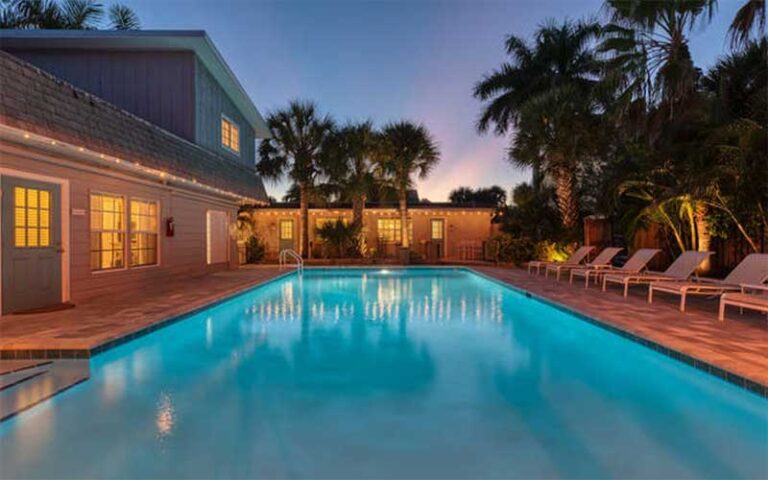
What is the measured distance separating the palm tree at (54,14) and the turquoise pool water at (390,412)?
14.6 meters

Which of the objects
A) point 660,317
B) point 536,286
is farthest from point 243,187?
point 660,317

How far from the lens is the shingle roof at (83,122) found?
5914 mm

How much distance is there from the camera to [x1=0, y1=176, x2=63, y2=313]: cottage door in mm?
7000

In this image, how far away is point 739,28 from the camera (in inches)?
287

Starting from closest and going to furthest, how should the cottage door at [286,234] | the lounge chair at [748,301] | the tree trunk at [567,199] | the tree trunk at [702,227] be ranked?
the lounge chair at [748,301], the tree trunk at [702,227], the tree trunk at [567,199], the cottage door at [286,234]

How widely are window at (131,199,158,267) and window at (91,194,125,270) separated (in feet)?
1.24

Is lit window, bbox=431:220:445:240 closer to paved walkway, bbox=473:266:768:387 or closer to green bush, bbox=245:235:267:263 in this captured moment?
green bush, bbox=245:235:267:263

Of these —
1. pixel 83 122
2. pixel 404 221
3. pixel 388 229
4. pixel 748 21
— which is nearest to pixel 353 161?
pixel 404 221

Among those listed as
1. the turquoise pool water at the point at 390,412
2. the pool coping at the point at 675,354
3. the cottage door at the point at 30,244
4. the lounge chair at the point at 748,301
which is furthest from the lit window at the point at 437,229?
the cottage door at the point at 30,244

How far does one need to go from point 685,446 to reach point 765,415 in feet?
2.83

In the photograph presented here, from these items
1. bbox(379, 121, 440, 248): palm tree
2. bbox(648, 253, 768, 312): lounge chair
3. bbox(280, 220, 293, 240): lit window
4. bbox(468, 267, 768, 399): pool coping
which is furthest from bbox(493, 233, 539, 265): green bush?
bbox(280, 220, 293, 240): lit window

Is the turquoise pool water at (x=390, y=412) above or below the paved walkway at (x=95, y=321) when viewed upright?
below

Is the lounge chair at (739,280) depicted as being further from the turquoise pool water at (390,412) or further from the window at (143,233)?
the window at (143,233)

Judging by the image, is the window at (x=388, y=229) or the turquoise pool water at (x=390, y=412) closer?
the turquoise pool water at (x=390, y=412)
